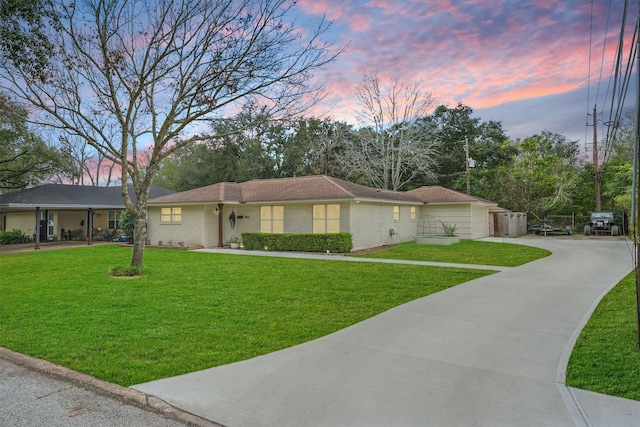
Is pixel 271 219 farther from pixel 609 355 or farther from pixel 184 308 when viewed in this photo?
pixel 609 355

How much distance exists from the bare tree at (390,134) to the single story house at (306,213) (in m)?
9.37

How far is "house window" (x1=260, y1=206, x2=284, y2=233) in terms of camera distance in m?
19.0

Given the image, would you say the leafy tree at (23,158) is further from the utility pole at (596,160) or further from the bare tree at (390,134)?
the utility pole at (596,160)

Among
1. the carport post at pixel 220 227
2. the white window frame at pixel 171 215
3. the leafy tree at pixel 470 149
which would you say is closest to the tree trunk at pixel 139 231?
the carport post at pixel 220 227

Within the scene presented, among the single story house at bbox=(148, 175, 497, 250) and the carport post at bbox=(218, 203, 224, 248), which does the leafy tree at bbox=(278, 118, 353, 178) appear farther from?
the carport post at bbox=(218, 203, 224, 248)

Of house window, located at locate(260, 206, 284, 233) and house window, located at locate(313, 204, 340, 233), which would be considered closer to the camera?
house window, located at locate(313, 204, 340, 233)

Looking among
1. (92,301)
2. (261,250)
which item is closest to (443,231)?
(261,250)

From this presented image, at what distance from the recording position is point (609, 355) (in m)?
4.72

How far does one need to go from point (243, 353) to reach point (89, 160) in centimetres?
4247

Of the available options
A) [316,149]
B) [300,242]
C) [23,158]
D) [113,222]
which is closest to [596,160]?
[316,149]

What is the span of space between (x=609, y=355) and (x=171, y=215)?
19.9 meters

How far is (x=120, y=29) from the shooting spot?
10.7 m

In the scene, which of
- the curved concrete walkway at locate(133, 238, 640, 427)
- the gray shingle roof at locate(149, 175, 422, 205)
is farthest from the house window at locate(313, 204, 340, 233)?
Answer: the curved concrete walkway at locate(133, 238, 640, 427)

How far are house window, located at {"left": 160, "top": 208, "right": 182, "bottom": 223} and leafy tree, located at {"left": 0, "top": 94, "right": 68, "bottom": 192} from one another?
30.2 feet
